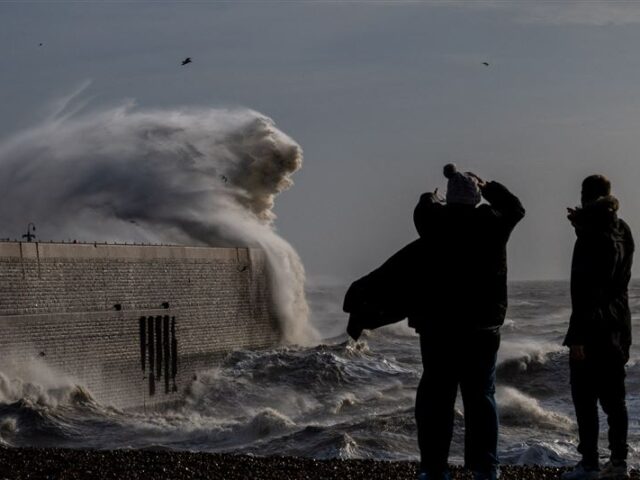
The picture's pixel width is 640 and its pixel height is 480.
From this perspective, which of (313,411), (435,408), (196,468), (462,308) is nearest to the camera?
(462,308)

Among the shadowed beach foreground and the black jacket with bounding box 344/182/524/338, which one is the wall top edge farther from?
the black jacket with bounding box 344/182/524/338

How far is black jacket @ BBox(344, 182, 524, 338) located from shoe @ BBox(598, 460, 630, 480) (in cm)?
161

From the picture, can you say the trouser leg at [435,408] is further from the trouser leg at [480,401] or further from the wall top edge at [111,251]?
the wall top edge at [111,251]

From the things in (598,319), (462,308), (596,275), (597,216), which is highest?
(597,216)

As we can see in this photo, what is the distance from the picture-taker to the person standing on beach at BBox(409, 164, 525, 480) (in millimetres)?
6906

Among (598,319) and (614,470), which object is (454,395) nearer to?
(598,319)

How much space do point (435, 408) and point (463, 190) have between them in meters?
1.12

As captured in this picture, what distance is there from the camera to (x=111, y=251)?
3259 cm

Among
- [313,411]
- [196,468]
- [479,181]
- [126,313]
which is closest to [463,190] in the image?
[479,181]

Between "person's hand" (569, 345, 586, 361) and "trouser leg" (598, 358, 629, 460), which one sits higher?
"person's hand" (569, 345, 586, 361)

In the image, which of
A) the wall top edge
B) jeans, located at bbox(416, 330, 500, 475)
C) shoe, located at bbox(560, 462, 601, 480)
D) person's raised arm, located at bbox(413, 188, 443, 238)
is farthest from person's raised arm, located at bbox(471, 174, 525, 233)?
the wall top edge

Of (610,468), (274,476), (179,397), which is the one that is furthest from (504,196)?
(179,397)

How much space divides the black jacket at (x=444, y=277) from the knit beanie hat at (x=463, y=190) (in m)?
0.05

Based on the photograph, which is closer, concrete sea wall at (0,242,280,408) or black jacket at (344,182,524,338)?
black jacket at (344,182,524,338)
